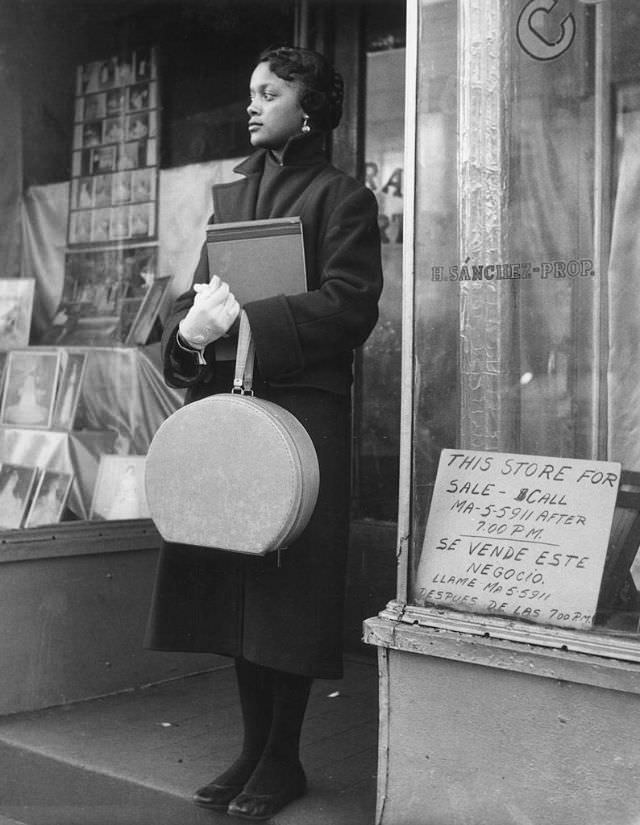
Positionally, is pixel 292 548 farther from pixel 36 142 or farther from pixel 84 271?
pixel 36 142

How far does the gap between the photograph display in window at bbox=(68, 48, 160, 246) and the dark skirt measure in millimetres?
2172

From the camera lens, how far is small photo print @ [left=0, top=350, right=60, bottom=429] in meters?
4.59

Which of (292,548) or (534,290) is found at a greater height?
(534,290)

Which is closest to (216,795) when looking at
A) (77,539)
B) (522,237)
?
(77,539)

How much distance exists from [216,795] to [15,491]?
1.94 metres

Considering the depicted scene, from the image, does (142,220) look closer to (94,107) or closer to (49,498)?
(94,107)

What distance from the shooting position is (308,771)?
322 cm

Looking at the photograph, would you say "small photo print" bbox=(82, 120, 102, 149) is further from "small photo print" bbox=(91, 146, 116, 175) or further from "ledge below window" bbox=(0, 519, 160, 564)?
"ledge below window" bbox=(0, 519, 160, 564)

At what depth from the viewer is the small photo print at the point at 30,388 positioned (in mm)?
4590

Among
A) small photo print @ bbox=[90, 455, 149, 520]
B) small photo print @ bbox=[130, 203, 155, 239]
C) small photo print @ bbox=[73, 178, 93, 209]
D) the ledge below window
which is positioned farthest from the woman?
small photo print @ bbox=[73, 178, 93, 209]

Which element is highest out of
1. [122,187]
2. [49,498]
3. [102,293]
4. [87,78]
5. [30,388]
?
[87,78]

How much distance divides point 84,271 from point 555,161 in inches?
106

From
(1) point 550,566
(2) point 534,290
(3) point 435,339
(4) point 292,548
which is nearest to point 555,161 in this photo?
(2) point 534,290

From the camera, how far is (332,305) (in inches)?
108
